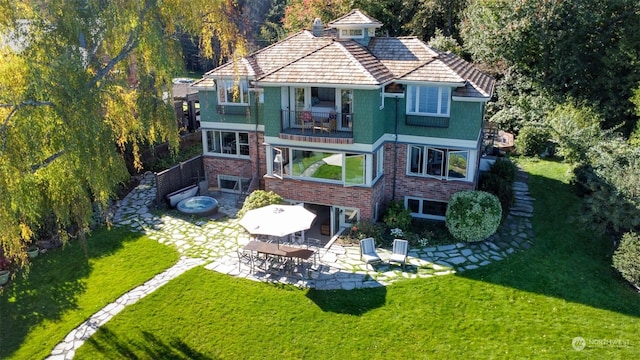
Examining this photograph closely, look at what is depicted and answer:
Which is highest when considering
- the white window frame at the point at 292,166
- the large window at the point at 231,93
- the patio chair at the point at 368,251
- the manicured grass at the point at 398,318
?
the large window at the point at 231,93

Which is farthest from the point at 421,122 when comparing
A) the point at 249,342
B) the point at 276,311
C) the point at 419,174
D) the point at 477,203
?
the point at 249,342

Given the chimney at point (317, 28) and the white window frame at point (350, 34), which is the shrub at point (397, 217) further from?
the chimney at point (317, 28)

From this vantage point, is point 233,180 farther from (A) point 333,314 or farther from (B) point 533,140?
(B) point 533,140

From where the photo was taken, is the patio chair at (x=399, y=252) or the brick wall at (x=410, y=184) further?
the brick wall at (x=410, y=184)

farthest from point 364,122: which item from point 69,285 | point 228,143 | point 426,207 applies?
point 69,285

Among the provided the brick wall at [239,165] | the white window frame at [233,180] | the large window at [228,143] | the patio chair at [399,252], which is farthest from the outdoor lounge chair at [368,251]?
the large window at [228,143]

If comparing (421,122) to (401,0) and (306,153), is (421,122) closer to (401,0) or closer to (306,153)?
(306,153)

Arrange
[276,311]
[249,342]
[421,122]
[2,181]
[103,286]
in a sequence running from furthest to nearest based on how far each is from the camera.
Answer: [421,122]
[103,286]
[276,311]
[249,342]
[2,181]
